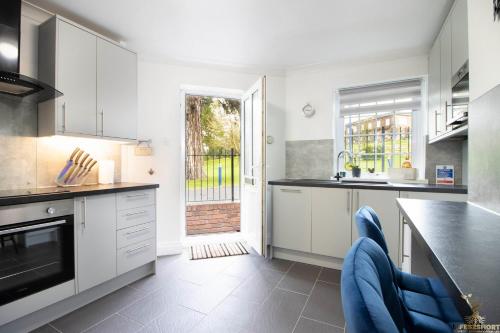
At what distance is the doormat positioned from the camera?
3.07 meters

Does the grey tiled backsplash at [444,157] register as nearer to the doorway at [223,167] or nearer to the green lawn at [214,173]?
the doorway at [223,167]

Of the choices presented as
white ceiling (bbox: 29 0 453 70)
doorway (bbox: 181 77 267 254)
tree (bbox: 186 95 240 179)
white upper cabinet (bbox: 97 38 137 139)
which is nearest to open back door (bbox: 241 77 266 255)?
doorway (bbox: 181 77 267 254)

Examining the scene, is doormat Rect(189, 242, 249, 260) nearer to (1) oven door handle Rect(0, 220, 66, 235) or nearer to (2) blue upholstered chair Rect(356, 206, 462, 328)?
(1) oven door handle Rect(0, 220, 66, 235)

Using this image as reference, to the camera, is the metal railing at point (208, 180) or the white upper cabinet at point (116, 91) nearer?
the white upper cabinet at point (116, 91)

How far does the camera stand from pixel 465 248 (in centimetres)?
68

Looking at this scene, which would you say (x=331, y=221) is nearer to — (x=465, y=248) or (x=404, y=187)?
(x=404, y=187)

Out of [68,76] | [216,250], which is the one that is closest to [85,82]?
[68,76]

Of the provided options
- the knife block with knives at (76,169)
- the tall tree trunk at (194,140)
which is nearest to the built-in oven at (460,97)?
the knife block with knives at (76,169)

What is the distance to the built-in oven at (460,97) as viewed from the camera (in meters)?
1.63

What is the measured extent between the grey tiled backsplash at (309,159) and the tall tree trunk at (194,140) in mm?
2404

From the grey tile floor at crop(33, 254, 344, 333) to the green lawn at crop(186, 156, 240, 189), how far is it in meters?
2.41

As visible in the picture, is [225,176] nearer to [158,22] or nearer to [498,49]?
[158,22]

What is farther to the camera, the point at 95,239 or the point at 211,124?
the point at 211,124

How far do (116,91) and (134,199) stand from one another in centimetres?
115
